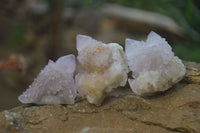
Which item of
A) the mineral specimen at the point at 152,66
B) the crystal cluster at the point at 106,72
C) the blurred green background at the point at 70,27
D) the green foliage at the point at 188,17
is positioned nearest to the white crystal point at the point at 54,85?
the crystal cluster at the point at 106,72

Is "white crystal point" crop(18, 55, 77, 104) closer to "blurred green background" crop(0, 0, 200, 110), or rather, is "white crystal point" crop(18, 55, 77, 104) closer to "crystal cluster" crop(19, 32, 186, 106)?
"crystal cluster" crop(19, 32, 186, 106)

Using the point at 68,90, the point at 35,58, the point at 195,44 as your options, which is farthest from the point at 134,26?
the point at 68,90

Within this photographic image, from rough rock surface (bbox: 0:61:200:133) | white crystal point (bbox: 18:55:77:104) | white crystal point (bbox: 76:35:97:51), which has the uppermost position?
white crystal point (bbox: 76:35:97:51)

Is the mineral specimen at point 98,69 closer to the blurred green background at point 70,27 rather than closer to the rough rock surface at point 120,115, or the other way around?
the rough rock surface at point 120,115

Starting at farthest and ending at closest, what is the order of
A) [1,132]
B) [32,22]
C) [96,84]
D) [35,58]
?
[32,22]
[35,58]
[96,84]
[1,132]

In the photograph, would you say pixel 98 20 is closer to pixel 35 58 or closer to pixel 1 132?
pixel 35 58

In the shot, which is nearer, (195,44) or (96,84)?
(96,84)

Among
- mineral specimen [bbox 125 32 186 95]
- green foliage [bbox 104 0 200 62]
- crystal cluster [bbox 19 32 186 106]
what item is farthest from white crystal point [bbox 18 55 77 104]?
green foliage [bbox 104 0 200 62]
